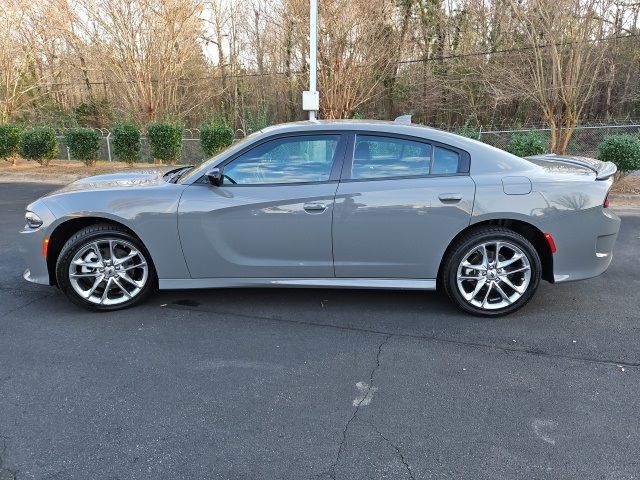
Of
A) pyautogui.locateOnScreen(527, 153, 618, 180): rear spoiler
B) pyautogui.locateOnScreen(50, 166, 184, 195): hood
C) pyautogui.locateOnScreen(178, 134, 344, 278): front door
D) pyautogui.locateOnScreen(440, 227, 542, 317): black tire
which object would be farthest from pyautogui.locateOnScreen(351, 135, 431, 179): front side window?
pyautogui.locateOnScreen(50, 166, 184, 195): hood

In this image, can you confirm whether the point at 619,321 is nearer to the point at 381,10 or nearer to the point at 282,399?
the point at 282,399

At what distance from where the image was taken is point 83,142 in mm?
12906

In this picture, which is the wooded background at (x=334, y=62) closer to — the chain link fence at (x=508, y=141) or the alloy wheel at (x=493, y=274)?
the chain link fence at (x=508, y=141)

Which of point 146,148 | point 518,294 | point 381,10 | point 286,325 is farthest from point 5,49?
point 518,294

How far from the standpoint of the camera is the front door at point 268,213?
3.64 meters

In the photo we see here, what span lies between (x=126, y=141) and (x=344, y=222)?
1083 cm

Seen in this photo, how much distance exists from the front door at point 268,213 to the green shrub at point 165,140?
30.9 ft

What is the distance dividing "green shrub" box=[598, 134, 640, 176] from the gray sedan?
19.5ft

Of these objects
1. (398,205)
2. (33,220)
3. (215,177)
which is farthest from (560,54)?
(33,220)

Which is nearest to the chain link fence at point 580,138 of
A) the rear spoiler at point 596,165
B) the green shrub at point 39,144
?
the rear spoiler at point 596,165

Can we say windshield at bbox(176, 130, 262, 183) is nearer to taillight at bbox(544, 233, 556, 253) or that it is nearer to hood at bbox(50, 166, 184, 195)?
hood at bbox(50, 166, 184, 195)

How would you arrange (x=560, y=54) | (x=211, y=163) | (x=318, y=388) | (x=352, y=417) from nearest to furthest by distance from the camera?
(x=352, y=417) → (x=318, y=388) → (x=211, y=163) → (x=560, y=54)

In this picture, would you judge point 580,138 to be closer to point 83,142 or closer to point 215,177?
point 215,177

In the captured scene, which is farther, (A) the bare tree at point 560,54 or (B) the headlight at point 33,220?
(A) the bare tree at point 560,54
